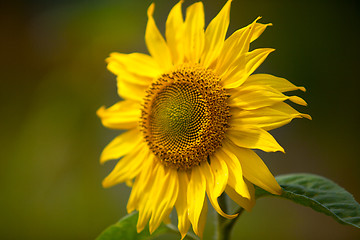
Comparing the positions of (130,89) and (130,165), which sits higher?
(130,89)

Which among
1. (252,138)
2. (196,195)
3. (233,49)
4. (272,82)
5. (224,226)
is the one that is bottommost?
(224,226)

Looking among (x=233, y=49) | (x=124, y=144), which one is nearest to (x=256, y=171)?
(x=233, y=49)

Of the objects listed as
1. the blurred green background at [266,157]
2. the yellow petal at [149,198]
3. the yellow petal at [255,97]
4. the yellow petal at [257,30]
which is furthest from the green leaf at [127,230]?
the blurred green background at [266,157]

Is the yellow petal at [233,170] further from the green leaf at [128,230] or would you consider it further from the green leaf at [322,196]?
the green leaf at [128,230]

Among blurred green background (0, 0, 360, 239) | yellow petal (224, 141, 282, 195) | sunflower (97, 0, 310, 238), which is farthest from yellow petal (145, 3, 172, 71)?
blurred green background (0, 0, 360, 239)

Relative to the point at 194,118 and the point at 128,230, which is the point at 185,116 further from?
the point at 128,230

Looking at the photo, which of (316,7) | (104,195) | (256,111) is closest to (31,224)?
(104,195)

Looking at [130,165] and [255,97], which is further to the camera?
[130,165]
